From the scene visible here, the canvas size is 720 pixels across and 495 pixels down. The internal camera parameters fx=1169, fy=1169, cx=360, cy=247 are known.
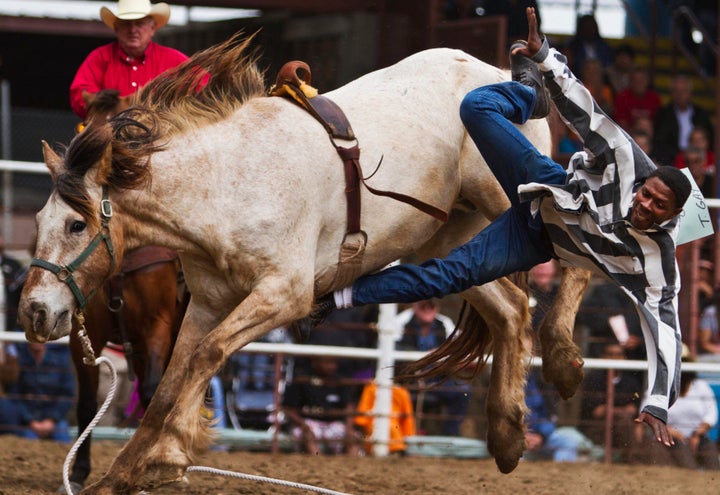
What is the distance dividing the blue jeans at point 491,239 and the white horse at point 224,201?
0.14 meters

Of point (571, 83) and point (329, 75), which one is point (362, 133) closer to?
point (571, 83)

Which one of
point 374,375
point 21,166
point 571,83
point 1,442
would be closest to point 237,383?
point 374,375

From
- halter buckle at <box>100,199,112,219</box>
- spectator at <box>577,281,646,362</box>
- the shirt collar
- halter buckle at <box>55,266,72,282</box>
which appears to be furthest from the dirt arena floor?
the shirt collar

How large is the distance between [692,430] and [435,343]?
1.66 metres

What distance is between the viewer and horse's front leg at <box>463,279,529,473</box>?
16.6 feet

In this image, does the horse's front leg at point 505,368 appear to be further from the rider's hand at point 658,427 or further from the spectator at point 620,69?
the spectator at point 620,69

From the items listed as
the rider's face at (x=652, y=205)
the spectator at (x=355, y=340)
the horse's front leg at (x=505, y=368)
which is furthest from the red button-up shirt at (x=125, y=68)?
the spectator at (x=355, y=340)

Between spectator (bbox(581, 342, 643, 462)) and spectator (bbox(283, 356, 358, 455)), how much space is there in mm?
1474

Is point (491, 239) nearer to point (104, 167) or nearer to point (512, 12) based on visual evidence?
point (104, 167)

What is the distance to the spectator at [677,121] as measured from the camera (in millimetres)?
8875

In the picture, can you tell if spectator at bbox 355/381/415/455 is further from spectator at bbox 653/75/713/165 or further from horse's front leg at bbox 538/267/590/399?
spectator at bbox 653/75/713/165

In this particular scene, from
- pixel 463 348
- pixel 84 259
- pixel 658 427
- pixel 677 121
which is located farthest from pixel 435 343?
pixel 84 259

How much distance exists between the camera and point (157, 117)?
4.19 meters

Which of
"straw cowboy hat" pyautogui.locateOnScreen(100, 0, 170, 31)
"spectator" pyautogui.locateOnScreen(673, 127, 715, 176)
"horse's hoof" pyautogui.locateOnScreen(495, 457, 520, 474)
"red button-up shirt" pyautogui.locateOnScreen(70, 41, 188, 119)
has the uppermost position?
"spectator" pyautogui.locateOnScreen(673, 127, 715, 176)
